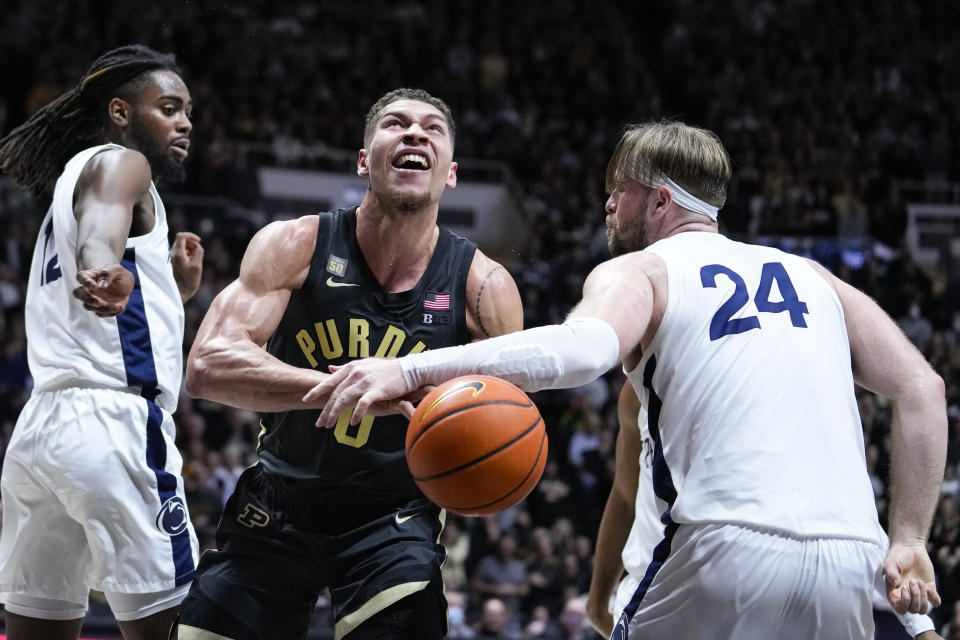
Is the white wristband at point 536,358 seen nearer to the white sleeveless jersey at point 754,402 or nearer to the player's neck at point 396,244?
the white sleeveless jersey at point 754,402

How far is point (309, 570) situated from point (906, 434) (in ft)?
5.56

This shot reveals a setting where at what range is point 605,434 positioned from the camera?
436 inches

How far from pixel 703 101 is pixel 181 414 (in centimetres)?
962

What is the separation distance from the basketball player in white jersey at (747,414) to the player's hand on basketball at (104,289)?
0.81 m

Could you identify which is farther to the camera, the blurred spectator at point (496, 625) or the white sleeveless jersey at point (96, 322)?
the blurred spectator at point (496, 625)

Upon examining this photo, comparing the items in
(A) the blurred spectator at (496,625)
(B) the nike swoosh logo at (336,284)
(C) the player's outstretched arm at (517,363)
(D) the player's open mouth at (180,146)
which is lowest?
(A) the blurred spectator at (496,625)

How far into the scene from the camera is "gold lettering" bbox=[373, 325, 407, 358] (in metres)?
3.30

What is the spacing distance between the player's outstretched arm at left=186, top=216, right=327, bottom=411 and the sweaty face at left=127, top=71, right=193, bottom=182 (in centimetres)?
82

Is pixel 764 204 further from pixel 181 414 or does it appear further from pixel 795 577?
pixel 795 577

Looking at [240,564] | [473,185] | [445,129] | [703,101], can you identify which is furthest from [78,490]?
[703,101]

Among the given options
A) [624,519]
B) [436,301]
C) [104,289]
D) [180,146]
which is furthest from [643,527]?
[180,146]

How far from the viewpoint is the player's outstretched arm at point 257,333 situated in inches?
119

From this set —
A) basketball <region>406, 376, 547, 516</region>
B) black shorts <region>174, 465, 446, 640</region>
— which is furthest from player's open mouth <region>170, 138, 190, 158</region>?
basketball <region>406, 376, 547, 516</region>

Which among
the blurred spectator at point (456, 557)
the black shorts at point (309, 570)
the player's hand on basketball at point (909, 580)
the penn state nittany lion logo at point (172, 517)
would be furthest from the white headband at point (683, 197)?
the blurred spectator at point (456, 557)
